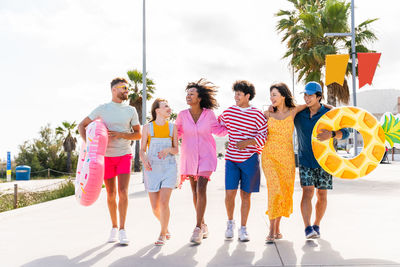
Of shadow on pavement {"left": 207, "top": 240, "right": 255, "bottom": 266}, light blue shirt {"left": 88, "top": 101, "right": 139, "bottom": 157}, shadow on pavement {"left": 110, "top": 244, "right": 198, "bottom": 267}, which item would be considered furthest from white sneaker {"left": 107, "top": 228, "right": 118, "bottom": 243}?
shadow on pavement {"left": 207, "top": 240, "right": 255, "bottom": 266}

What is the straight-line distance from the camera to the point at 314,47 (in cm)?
1900

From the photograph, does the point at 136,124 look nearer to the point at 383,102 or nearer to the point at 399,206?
the point at 399,206

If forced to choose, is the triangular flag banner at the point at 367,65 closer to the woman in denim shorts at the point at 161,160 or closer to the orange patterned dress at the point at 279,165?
the orange patterned dress at the point at 279,165

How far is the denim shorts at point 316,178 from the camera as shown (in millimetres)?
4770

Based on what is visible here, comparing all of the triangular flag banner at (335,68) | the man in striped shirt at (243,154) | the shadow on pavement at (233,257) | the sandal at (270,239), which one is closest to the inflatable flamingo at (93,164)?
the man in striped shirt at (243,154)

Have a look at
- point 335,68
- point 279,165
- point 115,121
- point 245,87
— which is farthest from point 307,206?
point 335,68

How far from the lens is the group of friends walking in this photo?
4.68 metres

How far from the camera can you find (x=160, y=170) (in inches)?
184

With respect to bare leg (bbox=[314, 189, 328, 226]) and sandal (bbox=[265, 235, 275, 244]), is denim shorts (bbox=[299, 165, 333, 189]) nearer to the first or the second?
bare leg (bbox=[314, 189, 328, 226])

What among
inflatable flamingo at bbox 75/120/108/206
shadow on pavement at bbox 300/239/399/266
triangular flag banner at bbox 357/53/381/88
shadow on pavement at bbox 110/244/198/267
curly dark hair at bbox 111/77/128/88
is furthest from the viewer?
triangular flag banner at bbox 357/53/381/88

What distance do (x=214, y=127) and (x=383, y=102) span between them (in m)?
81.0

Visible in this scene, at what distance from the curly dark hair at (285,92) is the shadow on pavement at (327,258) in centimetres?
167

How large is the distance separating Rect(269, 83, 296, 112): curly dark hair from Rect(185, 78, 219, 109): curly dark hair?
2.45 feet

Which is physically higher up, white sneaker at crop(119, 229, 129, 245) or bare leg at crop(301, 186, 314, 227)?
bare leg at crop(301, 186, 314, 227)
